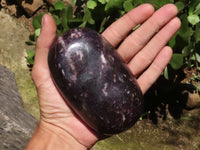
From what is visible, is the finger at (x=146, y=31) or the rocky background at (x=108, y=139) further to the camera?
the rocky background at (x=108, y=139)

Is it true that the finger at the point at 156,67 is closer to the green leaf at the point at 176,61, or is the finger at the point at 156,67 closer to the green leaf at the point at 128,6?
the green leaf at the point at 176,61

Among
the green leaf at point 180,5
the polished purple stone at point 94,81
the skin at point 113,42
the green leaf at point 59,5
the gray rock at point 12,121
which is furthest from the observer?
the gray rock at point 12,121

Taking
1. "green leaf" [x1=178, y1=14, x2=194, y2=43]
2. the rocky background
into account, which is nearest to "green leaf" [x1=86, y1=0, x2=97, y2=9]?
"green leaf" [x1=178, y1=14, x2=194, y2=43]

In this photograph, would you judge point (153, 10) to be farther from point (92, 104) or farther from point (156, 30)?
point (92, 104)

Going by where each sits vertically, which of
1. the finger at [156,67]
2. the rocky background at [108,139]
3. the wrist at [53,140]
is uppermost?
the finger at [156,67]

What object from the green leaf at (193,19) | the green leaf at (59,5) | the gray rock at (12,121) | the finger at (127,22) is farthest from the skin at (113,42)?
the gray rock at (12,121)

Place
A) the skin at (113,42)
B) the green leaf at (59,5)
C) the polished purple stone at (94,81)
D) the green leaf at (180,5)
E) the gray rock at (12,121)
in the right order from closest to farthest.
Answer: the polished purple stone at (94,81)
the skin at (113,42)
the green leaf at (180,5)
the green leaf at (59,5)
the gray rock at (12,121)

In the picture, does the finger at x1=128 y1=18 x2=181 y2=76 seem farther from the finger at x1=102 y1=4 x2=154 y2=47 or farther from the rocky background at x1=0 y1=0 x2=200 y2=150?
the rocky background at x1=0 y1=0 x2=200 y2=150

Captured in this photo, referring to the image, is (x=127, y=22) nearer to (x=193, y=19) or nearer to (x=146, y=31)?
(x=146, y=31)

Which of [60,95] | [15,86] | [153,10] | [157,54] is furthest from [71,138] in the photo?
[15,86]
